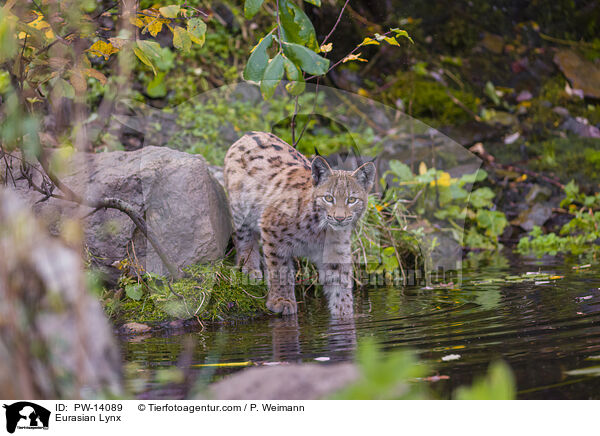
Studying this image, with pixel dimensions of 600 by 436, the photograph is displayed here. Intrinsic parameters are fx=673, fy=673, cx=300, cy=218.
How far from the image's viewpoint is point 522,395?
2895 millimetres

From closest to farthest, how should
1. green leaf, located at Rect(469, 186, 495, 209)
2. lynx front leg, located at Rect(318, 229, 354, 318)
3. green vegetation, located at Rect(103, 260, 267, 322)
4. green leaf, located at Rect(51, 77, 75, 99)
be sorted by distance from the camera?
green leaf, located at Rect(51, 77, 75, 99)
green vegetation, located at Rect(103, 260, 267, 322)
lynx front leg, located at Rect(318, 229, 354, 318)
green leaf, located at Rect(469, 186, 495, 209)

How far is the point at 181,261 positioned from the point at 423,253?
2824mm

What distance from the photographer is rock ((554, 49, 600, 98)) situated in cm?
1263

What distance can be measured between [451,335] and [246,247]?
2.81 m

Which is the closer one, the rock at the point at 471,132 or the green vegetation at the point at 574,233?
the green vegetation at the point at 574,233

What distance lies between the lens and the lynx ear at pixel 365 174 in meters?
5.71

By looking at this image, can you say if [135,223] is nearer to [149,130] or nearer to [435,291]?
[435,291]

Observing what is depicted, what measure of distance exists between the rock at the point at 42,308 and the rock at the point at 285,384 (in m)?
0.72

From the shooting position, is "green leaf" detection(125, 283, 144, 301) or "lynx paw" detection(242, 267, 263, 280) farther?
"lynx paw" detection(242, 267, 263, 280)

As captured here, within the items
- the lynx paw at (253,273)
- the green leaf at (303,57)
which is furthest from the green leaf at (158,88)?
the green leaf at (303,57)

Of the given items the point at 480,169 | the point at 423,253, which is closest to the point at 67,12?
the point at 423,253

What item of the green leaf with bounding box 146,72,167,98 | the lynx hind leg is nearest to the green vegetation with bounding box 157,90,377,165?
the green leaf with bounding box 146,72,167,98

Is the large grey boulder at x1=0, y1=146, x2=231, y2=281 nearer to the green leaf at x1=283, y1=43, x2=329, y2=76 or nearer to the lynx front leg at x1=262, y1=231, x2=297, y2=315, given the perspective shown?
the lynx front leg at x1=262, y1=231, x2=297, y2=315
